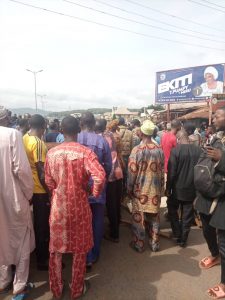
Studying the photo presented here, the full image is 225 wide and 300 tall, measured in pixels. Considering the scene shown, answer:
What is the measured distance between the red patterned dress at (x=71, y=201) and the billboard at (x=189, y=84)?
1767 centimetres

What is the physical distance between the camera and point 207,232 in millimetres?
3641

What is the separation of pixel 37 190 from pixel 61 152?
85 centimetres

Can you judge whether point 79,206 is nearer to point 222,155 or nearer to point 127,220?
point 222,155

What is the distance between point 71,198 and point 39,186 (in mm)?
741

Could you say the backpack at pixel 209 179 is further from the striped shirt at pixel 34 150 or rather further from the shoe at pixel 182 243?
the striped shirt at pixel 34 150

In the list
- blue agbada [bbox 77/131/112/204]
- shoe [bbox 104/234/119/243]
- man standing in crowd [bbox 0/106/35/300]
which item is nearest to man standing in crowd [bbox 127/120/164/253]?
shoe [bbox 104/234/119/243]

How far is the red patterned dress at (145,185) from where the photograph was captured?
417 centimetres

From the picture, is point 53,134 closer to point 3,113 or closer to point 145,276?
point 3,113

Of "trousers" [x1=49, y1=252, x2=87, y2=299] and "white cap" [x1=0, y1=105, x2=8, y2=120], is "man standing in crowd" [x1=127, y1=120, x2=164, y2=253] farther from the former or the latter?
"white cap" [x1=0, y1=105, x2=8, y2=120]

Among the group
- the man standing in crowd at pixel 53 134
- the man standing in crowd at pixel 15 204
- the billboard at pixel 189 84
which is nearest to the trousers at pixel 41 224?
the man standing in crowd at pixel 15 204

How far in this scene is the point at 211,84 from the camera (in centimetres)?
1892

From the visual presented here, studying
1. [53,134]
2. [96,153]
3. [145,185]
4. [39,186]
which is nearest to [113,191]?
[145,185]

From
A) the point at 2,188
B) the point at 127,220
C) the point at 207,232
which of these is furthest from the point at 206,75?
the point at 2,188

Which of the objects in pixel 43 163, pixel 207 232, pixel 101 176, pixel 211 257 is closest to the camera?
pixel 101 176
